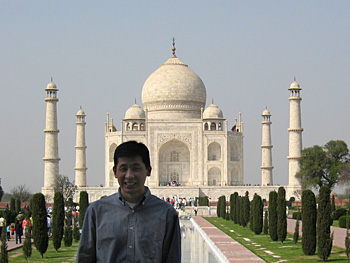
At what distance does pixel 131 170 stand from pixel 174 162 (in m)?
32.4

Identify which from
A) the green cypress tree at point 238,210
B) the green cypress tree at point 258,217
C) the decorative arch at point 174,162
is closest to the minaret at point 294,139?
the decorative arch at point 174,162

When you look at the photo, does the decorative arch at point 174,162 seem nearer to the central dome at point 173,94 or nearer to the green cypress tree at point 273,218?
the central dome at point 173,94

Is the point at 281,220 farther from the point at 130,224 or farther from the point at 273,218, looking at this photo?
the point at 130,224

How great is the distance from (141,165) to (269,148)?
33527mm

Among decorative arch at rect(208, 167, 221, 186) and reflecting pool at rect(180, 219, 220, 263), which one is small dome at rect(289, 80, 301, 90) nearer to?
decorative arch at rect(208, 167, 221, 186)

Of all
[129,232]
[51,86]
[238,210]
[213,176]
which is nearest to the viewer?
[129,232]

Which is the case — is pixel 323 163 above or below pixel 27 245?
above

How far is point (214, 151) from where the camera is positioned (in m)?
34.8

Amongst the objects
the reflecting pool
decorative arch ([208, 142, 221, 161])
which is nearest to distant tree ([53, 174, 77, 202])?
decorative arch ([208, 142, 221, 161])

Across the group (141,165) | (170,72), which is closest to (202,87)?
(170,72)

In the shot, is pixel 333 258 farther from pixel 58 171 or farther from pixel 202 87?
pixel 202 87

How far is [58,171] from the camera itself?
32375 mm

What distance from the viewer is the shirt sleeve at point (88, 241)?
257 centimetres

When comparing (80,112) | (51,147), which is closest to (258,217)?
(51,147)
